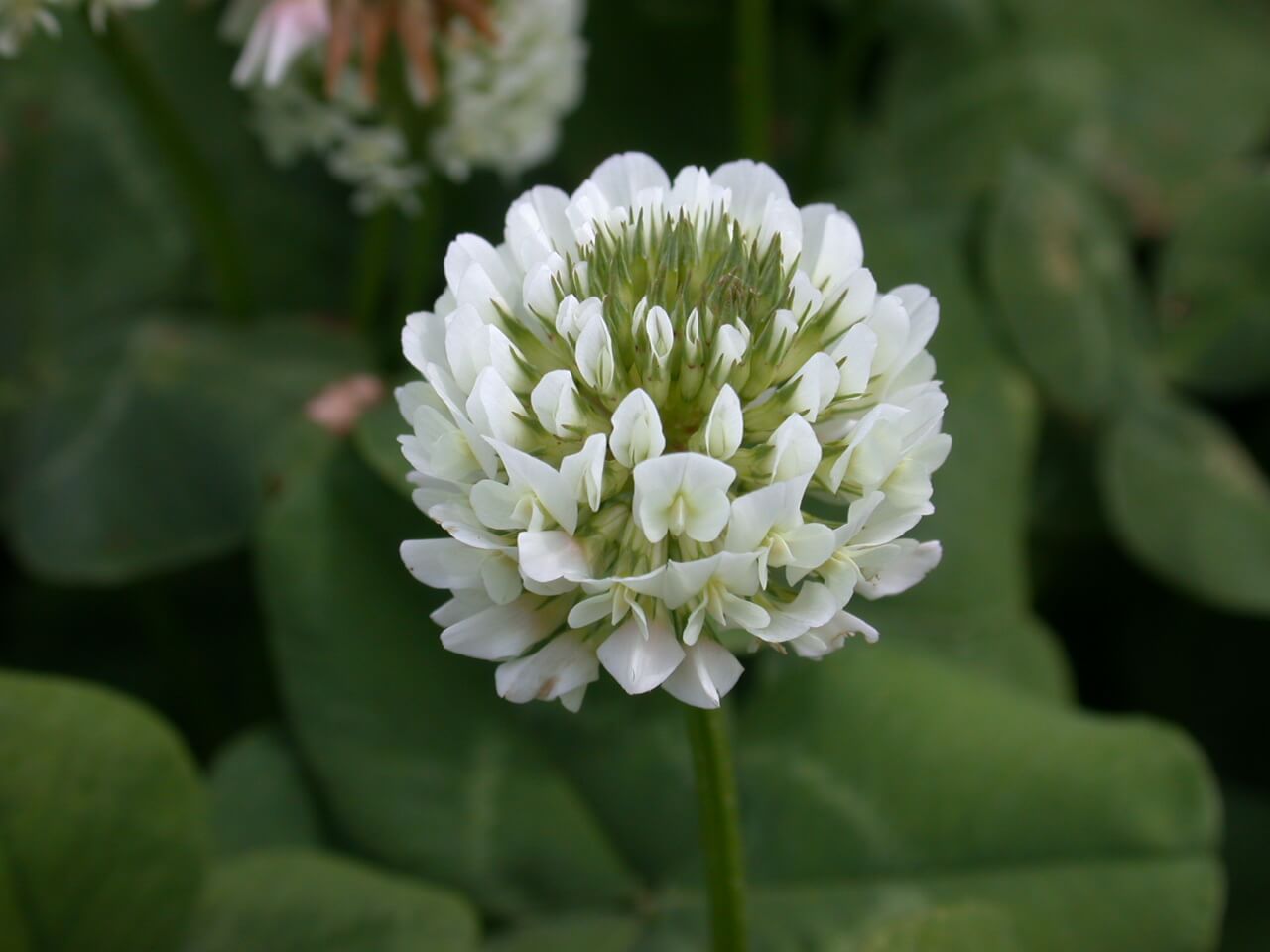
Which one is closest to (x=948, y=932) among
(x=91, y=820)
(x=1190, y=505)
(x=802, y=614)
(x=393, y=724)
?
(x=802, y=614)

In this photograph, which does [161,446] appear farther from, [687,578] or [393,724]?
[687,578]

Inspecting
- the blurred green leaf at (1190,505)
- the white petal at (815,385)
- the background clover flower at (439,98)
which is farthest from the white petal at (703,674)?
the blurred green leaf at (1190,505)

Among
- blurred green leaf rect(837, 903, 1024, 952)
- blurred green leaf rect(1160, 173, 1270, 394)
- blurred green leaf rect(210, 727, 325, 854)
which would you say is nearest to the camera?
blurred green leaf rect(837, 903, 1024, 952)

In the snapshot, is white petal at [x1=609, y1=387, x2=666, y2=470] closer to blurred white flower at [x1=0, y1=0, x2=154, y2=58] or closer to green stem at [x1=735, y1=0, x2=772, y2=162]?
blurred white flower at [x1=0, y1=0, x2=154, y2=58]

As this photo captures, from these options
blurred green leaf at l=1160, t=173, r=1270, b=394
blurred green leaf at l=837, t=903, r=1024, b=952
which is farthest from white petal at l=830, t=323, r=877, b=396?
blurred green leaf at l=1160, t=173, r=1270, b=394

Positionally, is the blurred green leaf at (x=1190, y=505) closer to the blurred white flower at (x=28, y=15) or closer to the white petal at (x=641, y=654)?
the white petal at (x=641, y=654)

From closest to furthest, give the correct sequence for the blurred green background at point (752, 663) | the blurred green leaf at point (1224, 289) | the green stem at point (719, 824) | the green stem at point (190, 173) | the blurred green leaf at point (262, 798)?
the green stem at point (719, 824) → the blurred green background at point (752, 663) → the blurred green leaf at point (262, 798) → the green stem at point (190, 173) → the blurred green leaf at point (1224, 289)

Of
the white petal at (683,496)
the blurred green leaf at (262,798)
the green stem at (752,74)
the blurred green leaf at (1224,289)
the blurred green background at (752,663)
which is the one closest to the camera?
the white petal at (683,496)

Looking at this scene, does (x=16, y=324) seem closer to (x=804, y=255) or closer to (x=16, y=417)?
(x=16, y=417)
